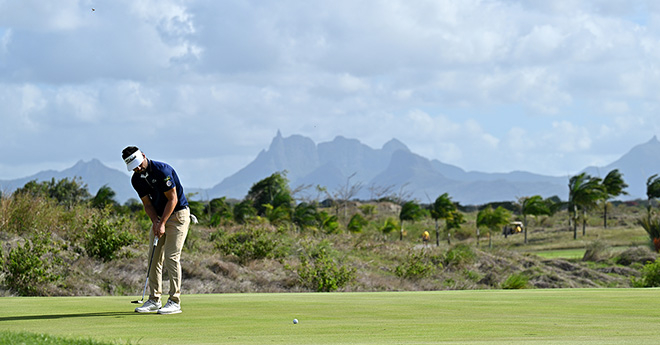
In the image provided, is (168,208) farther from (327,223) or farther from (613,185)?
(613,185)

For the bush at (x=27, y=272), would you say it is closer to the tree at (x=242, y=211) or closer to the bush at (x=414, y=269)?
the bush at (x=414, y=269)

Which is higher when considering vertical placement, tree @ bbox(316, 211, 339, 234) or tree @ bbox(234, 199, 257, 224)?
tree @ bbox(234, 199, 257, 224)

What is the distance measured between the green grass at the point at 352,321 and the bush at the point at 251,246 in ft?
32.9

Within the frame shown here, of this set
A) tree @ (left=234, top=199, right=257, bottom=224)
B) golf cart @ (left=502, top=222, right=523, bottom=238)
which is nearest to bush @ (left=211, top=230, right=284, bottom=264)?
tree @ (left=234, top=199, right=257, bottom=224)

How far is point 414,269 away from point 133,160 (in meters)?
15.0

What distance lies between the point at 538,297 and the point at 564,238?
52.3 metres

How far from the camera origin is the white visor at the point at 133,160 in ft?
30.0

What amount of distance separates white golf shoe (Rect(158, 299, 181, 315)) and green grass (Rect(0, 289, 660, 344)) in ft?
0.40

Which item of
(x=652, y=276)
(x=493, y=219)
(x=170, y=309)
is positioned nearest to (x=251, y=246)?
(x=652, y=276)

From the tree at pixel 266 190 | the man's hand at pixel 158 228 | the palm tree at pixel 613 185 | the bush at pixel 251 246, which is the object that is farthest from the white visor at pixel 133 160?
the palm tree at pixel 613 185

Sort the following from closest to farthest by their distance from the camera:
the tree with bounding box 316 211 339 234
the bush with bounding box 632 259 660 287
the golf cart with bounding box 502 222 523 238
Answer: the bush with bounding box 632 259 660 287 < the tree with bounding box 316 211 339 234 < the golf cart with bounding box 502 222 523 238

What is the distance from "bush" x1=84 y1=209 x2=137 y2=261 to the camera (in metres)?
19.7

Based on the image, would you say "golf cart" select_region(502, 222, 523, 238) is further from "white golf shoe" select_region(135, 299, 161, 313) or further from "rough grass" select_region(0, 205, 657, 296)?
"white golf shoe" select_region(135, 299, 161, 313)

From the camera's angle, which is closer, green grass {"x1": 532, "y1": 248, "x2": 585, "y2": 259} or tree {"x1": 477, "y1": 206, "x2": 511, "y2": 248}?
green grass {"x1": 532, "y1": 248, "x2": 585, "y2": 259}
